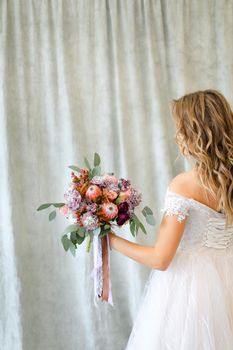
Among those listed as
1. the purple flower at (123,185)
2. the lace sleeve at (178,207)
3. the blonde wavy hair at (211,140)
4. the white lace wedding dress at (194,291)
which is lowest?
the white lace wedding dress at (194,291)

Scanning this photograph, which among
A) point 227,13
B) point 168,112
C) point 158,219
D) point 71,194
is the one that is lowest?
point 158,219

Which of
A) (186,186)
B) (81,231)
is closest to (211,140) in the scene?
(186,186)

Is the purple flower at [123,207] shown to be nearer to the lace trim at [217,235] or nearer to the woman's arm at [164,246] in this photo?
the woman's arm at [164,246]

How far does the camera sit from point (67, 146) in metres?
2.01

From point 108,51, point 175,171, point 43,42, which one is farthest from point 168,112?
point 43,42

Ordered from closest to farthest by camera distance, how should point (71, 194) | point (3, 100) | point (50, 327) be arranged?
1. point (71, 194)
2. point (3, 100)
3. point (50, 327)

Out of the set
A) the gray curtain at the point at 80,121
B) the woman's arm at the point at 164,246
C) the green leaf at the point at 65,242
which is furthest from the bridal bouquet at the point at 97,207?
the gray curtain at the point at 80,121

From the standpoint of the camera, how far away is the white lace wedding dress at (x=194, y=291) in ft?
4.12

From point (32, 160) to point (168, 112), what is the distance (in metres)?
0.89

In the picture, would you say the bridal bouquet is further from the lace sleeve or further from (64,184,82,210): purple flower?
the lace sleeve

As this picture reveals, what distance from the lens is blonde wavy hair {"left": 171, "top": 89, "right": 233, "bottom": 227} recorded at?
1226mm

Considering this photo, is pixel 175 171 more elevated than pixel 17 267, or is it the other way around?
pixel 175 171

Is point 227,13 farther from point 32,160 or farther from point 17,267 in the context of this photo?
point 17,267

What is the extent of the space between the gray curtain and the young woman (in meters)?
0.70
